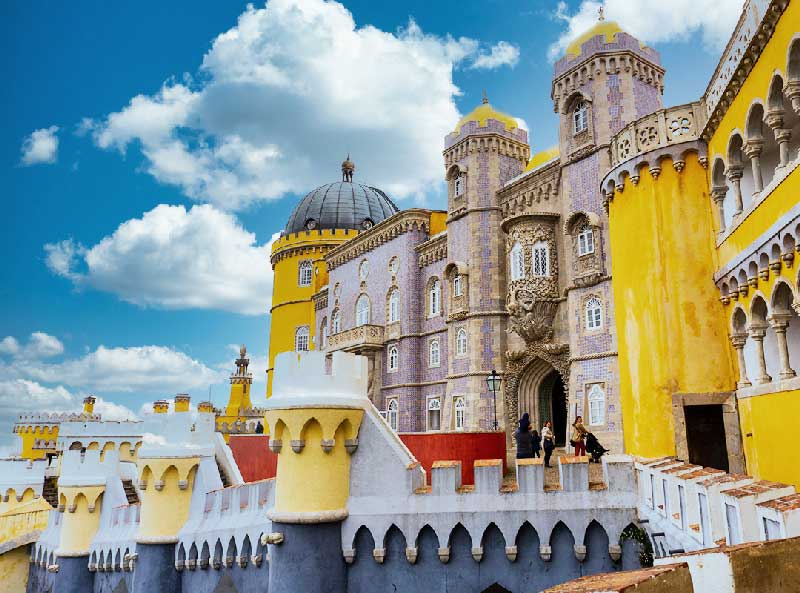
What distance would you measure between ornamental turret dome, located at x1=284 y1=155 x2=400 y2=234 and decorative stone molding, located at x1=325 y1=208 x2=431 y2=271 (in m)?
6.14

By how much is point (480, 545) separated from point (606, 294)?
1316cm

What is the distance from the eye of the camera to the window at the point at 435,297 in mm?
30203

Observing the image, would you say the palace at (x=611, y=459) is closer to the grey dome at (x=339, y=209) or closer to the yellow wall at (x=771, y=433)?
the yellow wall at (x=771, y=433)

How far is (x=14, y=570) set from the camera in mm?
23219

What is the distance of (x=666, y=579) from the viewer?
3184 mm

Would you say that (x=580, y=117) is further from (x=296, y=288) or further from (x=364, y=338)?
(x=296, y=288)

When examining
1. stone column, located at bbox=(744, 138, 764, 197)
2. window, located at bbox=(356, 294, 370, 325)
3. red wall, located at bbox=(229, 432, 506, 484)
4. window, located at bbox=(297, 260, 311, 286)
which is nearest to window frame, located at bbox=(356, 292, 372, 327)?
window, located at bbox=(356, 294, 370, 325)

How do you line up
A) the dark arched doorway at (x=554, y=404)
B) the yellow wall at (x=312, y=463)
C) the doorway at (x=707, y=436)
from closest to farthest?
the yellow wall at (x=312, y=463)
the doorway at (x=707, y=436)
the dark arched doorway at (x=554, y=404)

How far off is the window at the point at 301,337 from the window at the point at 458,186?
19.0 meters

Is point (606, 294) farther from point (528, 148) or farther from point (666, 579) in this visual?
point (666, 579)

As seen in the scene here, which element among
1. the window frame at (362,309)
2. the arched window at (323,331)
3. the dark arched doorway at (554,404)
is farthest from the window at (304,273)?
the dark arched doorway at (554,404)

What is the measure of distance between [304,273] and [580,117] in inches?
1025

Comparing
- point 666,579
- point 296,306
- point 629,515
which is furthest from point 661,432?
point 296,306

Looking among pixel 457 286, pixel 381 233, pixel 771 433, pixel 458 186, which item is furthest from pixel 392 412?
pixel 771 433
